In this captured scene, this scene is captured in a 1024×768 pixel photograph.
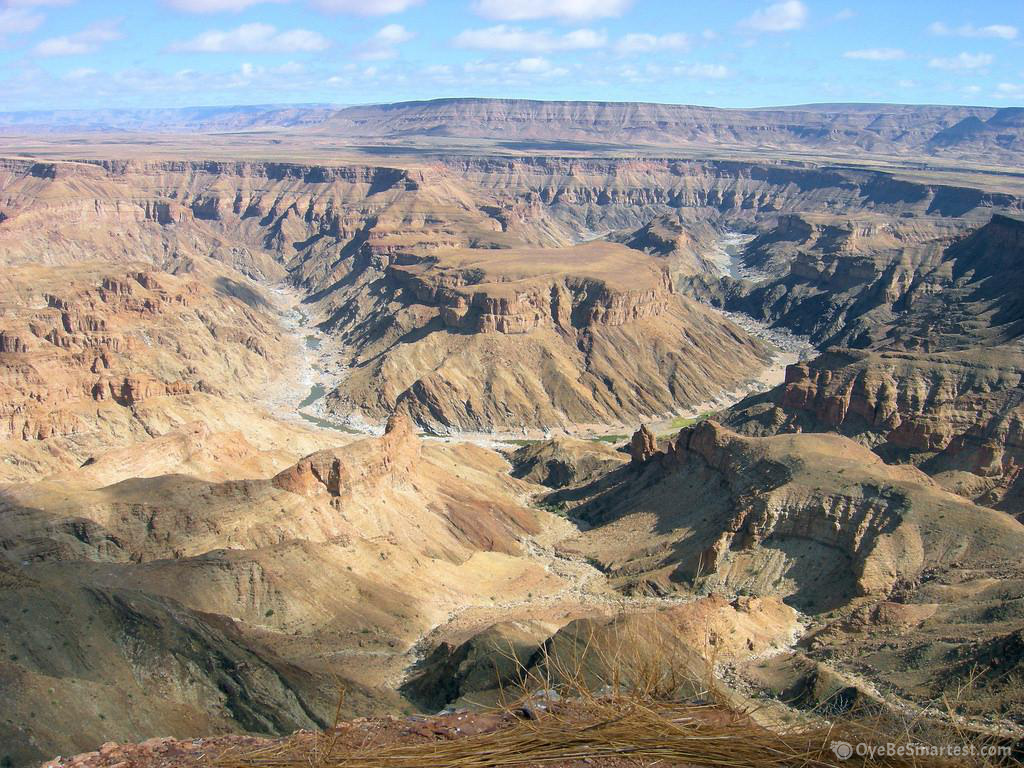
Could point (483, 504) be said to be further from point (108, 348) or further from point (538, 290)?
point (538, 290)

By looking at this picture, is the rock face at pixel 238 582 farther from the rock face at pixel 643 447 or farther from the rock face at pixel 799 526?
the rock face at pixel 643 447

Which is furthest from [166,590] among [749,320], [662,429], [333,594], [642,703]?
[749,320]

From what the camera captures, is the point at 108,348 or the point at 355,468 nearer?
the point at 355,468

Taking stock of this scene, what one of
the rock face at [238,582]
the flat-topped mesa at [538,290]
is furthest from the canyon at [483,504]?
the flat-topped mesa at [538,290]

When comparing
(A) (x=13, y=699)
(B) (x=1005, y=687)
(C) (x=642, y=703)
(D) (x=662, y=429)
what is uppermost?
(C) (x=642, y=703)

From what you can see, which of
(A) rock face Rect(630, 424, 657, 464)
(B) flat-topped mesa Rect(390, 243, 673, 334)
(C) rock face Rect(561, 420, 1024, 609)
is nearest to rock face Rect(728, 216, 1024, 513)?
(C) rock face Rect(561, 420, 1024, 609)

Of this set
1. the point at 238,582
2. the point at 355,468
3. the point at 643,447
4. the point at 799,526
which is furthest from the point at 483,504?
the point at 238,582

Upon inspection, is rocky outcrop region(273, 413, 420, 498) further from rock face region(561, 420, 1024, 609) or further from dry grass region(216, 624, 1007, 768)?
dry grass region(216, 624, 1007, 768)

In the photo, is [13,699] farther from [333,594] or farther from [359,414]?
[359,414]
